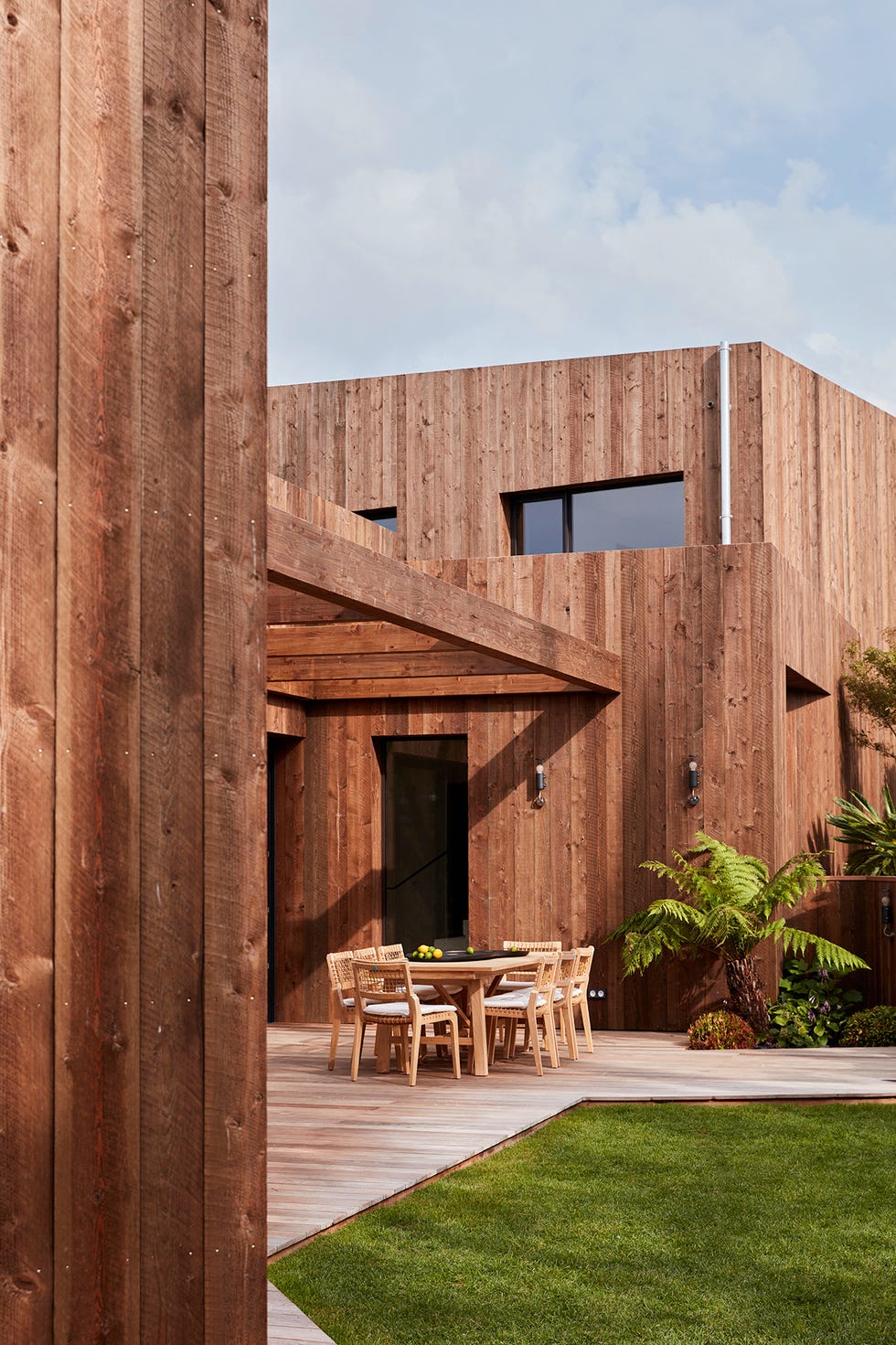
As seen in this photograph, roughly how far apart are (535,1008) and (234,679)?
694 centimetres

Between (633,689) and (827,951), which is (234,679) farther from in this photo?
(633,689)

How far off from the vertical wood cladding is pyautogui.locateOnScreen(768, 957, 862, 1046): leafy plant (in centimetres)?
35

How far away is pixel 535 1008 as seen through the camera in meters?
9.30

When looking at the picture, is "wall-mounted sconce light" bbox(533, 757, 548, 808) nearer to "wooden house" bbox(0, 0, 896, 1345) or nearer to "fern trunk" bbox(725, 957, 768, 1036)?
"fern trunk" bbox(725, 957, 768, 1036)

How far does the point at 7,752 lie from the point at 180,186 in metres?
1.13

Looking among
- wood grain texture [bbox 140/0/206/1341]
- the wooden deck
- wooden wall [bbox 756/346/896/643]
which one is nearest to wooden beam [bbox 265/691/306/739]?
the wooden deck

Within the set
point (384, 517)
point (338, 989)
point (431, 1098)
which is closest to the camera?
point (431, 1098)

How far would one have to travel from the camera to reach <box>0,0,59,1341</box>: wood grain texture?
2293 mm

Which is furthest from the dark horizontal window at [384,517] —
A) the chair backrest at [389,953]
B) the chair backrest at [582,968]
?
the chair backrest at [582,968]

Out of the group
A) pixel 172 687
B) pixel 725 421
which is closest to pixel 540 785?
pixel 725 421

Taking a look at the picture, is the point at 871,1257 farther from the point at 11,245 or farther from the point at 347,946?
the point at 347,946

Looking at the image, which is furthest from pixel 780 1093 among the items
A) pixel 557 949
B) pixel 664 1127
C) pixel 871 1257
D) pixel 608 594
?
pixel 608 594

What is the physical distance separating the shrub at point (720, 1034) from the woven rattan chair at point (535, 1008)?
4.92 feet

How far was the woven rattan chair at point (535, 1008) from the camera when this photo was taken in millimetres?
9312
